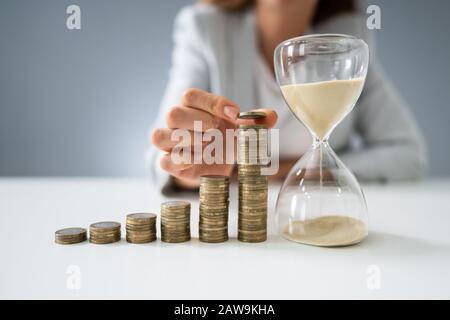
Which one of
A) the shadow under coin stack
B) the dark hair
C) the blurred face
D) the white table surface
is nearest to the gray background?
the dark hair

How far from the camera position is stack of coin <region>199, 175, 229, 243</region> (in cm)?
90

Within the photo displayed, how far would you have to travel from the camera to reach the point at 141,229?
2.99ft

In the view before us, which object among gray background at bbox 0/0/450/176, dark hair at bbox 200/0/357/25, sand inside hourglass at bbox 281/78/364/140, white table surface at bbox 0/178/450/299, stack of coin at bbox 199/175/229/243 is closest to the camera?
white table surface at bbox 0/178/450/299

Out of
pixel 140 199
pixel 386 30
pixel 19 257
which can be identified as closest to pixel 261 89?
pixel 140 199

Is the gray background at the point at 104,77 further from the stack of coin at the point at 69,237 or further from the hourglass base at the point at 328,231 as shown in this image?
the hourglass base at the point at 328,231

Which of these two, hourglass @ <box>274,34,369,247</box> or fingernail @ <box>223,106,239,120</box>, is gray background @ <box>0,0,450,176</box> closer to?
fingernail @ <box>223,106,239,120</box>

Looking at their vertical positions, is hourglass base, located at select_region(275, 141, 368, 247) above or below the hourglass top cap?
below

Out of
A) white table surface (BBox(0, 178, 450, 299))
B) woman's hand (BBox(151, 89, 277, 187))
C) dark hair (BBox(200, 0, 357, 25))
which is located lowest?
white table surface (BBox(0, 178, 450, 299))

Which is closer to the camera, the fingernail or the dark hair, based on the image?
the fingernail

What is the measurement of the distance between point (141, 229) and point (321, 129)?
1.53 feet

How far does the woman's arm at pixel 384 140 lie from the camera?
1.88 metres

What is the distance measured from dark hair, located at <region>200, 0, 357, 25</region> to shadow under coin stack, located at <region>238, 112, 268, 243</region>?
1263 millimetres

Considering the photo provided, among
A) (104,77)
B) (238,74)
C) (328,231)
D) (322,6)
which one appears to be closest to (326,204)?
(328,231)

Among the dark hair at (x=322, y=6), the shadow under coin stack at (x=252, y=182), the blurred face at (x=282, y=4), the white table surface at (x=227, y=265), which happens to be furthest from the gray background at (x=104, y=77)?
the shadow under coin stack at (x=252, y=182)
